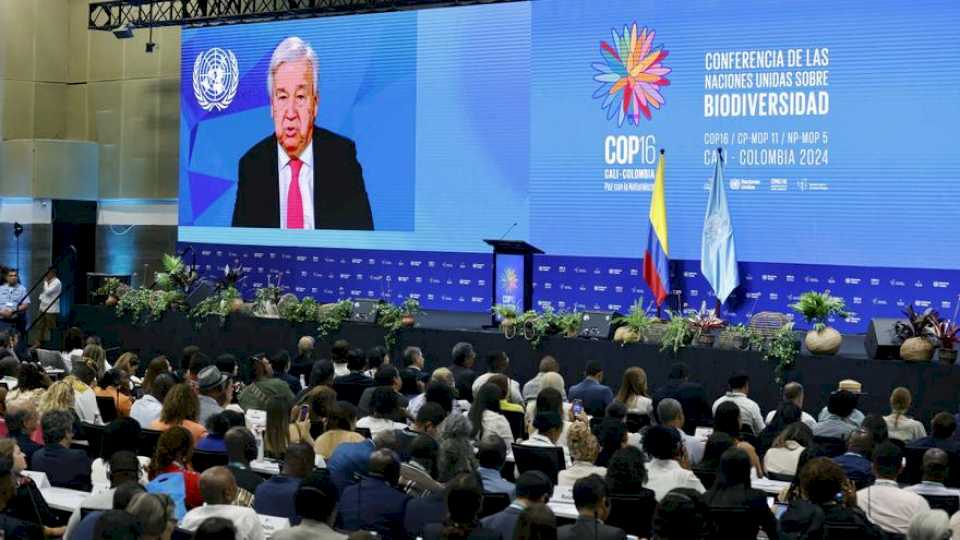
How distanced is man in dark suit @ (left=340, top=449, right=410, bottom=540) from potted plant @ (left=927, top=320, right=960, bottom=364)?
257 inches

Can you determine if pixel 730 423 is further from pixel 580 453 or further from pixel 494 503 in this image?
pixel 494 503

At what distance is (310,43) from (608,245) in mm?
5426

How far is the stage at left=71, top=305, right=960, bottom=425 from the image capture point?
1171cm

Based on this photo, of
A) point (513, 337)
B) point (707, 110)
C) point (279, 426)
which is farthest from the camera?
point (707, 110)

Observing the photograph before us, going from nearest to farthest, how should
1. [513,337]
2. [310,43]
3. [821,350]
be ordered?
[821,350] < [513,337] < [310,43]

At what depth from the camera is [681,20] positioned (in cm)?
1619

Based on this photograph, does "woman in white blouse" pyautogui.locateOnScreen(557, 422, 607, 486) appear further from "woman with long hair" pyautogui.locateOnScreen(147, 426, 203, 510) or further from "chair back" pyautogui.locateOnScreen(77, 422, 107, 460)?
"chair back" pyautogui.locateOnScreen(77, 422, 107, 460)

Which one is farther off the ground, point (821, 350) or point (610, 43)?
point (610, 43)

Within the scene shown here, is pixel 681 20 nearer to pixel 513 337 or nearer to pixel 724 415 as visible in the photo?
pixel 513 337

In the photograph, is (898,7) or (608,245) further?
(608,245)

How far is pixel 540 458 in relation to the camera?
7.71 metres

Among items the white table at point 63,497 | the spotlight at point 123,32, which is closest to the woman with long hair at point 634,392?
the white table at point 63,497

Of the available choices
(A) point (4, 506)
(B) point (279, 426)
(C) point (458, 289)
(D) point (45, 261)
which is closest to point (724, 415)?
(B) point (279, 426)

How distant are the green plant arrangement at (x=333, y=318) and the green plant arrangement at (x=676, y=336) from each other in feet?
13.0
